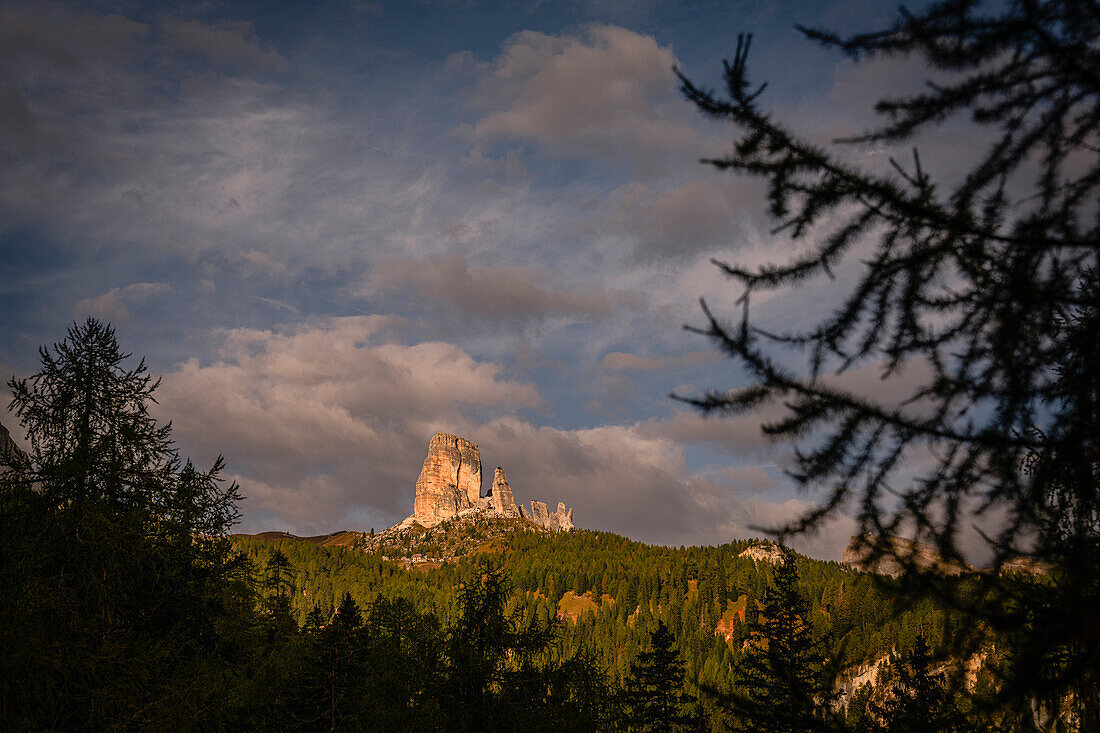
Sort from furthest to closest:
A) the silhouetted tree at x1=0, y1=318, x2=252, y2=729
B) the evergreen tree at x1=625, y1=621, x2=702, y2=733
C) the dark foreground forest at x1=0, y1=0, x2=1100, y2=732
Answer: the evergreen tree at x1=625, y1=621, x2=702, y2=733, the silhouetted tree at x1=0, y1=318, x2=252, y2=729, the dark foreground forest at x1=0, y1=0, x2=1100, y2=732

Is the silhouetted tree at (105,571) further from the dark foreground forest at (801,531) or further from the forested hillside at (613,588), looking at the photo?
the forested hillside at (613,588)

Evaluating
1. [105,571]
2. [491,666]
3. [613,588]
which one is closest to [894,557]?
[105,571]

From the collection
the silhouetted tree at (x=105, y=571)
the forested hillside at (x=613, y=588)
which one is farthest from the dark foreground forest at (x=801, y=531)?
the forested hillside at (x=613, y=588)

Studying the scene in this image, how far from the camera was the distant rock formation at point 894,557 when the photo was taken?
3.82 m

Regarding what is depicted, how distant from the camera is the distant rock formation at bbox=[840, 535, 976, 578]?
3.82m

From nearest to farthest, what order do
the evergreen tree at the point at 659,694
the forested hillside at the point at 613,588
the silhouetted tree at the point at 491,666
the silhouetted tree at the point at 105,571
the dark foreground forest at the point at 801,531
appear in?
the dark foreground forest at the point at 801,531
the silhouetted tree at the point at 105,571
the silhouetted tree at the point at 491,666
the evergreen tree at the point at 659,694
the forested hillside at the point at 613,588

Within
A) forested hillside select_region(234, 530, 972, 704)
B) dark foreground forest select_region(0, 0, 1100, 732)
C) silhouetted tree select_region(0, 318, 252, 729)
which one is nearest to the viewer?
dark foreground forest select_region(0, 0, 1100, 732)


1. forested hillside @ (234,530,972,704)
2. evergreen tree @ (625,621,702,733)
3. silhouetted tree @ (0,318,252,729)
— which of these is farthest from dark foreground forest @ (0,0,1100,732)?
forested hillside @ (234,530,972,704)

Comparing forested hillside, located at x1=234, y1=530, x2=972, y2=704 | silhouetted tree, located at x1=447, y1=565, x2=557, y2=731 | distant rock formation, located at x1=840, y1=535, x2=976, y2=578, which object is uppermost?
distant rock formation, located at x1=840, y1=535, x2=976, y2=578

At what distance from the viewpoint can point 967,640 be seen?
3658 mm

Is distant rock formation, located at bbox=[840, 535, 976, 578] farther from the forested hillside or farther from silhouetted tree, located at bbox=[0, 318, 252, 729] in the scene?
the forested hillside

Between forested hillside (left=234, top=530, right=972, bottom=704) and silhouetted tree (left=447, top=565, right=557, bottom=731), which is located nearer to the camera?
silhouetted tree (left=447, top=565, right=557, bottom=731)

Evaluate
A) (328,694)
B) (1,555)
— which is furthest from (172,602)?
(328,694)

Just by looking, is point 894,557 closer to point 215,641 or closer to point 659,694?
point 215,641
